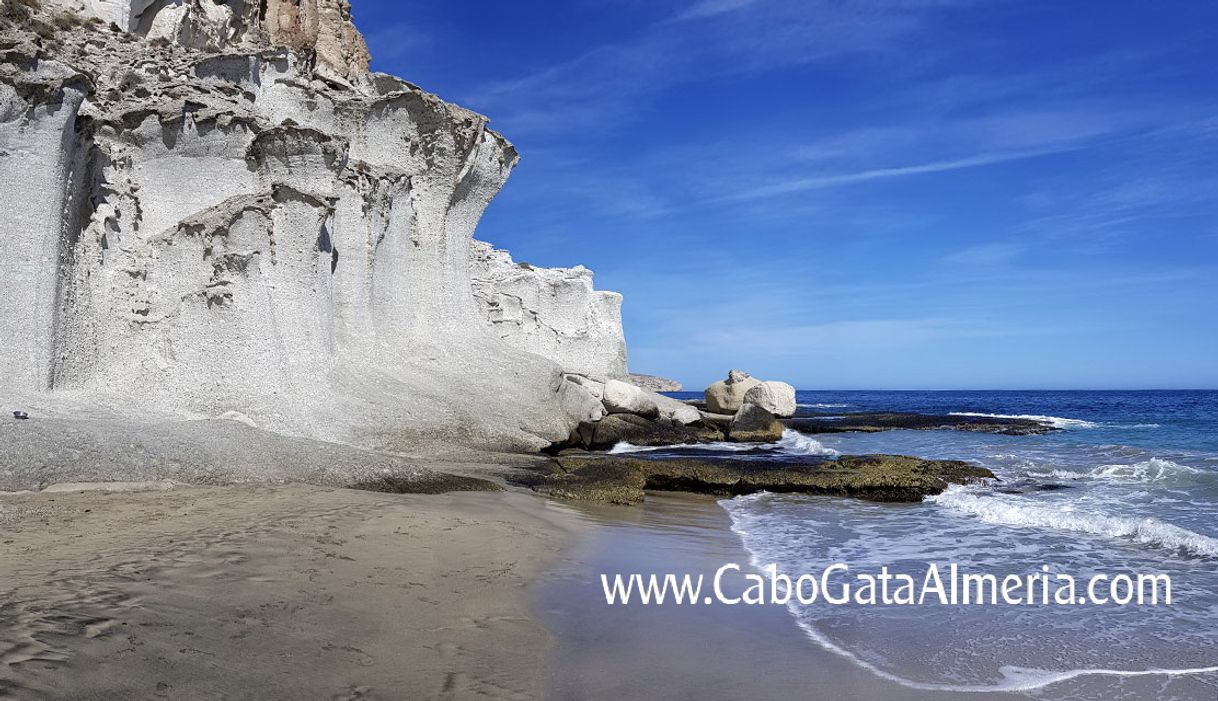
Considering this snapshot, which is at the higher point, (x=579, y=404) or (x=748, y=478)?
(x=579, y=404)

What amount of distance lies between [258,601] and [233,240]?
36.5ft

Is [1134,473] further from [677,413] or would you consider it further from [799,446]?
[677,413]

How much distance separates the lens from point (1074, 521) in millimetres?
9281

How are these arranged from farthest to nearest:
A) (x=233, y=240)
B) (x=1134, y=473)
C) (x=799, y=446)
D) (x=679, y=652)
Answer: (x=799, y=446) < (x=1134, y=473) < (x=233, y=240) < (x=679, y=652)

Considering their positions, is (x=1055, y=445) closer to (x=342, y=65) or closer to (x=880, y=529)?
(x=880, y=529)

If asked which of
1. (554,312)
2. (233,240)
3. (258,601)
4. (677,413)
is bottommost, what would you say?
(258,601)

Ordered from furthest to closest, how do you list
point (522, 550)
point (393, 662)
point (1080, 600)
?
point (522, 550)
point (1080, 600)
point (393, 662)

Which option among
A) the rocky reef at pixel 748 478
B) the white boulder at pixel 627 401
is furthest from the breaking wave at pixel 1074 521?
the white boulder at pixel 627 401

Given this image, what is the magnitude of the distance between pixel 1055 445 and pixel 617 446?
12015 mm

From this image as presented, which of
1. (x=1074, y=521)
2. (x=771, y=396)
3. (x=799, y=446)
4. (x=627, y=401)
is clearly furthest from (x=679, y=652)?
(x=771, y=396)

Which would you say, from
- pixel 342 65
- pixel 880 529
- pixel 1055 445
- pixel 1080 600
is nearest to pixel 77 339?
pixel 880 529

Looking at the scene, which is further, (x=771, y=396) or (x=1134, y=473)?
(x=771, y=396)

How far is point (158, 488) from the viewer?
26.6ft

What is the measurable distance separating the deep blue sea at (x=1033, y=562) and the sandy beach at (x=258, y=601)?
7.07ft
